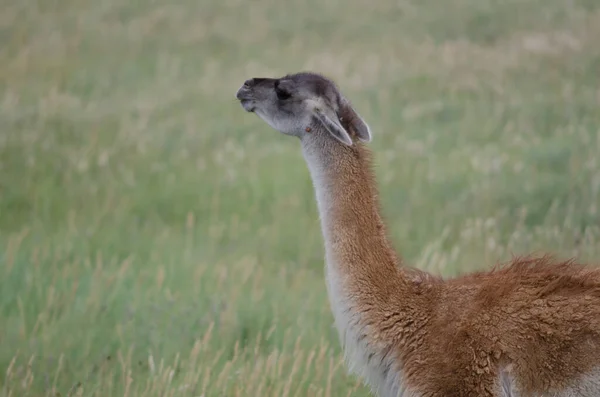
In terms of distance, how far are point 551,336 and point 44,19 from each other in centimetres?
1903

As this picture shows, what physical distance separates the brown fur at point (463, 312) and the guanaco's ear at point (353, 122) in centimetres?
8

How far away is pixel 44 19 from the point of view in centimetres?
2231

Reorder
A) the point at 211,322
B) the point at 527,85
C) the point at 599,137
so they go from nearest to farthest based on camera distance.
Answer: the point at 211,322 → the point at 599,137 → the point at 527,85

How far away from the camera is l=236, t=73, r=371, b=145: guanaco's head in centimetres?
558

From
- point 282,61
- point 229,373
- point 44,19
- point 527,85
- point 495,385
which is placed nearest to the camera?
point 495,385

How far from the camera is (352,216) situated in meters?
5.38

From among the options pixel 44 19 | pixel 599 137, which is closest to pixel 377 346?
pixel 599 137

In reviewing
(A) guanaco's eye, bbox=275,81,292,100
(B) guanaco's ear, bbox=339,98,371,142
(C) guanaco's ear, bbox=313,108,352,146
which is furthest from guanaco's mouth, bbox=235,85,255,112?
(B) guanaco's ear, bbox=339,98,371,142

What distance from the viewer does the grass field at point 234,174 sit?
7141mm

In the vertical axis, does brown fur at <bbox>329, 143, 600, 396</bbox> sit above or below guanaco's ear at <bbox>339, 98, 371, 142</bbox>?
below

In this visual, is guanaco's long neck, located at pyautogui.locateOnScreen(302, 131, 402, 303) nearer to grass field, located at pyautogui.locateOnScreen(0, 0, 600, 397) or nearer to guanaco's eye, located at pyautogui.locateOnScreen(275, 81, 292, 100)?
guanaco's eye, located at pyautogui.locateOnScreen(275, 81, 292, 100)

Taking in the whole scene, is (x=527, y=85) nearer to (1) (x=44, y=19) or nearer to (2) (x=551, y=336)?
(1) (x=44, y=19)

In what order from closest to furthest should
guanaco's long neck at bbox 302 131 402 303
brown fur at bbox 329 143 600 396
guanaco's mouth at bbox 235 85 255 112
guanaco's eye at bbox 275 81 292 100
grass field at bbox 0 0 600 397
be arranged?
1. brown fur at bbox 329 143 600 396
2. guanaco's long neck at bbox 302 131 402 303
3. guanaco's eye at bbox 275 81 292 100
4. guanaco's mouth at bbox 235 85 255 112
5. grass field at bbox 0 0 600 397

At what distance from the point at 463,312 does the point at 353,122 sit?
117 centimetres
